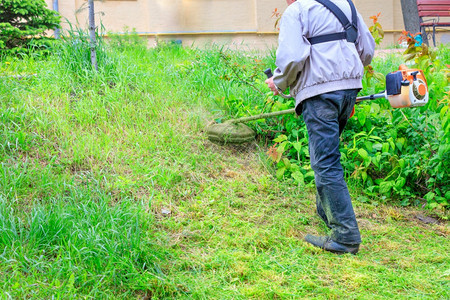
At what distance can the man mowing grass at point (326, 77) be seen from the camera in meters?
3.34

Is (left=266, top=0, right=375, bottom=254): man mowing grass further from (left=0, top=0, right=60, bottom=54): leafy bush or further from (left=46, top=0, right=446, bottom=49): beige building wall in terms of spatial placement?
(left=46, top=0, right=446, bottom=49): beige building wall

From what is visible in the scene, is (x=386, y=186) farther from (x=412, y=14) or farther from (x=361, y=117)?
(x=412, y=14)

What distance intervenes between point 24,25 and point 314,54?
5.18m

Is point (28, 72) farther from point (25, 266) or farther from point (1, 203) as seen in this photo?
point (25, 266)

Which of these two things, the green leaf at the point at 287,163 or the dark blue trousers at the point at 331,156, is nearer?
the dark blue trousers at the point at 331,156

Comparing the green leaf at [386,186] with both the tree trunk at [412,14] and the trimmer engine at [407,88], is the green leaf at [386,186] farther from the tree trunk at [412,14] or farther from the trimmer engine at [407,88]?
the tree trunk at [412,14]

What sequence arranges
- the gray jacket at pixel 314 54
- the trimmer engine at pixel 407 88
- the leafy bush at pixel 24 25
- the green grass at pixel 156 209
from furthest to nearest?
the leafy bush at pixel 24 25 → the trimmer engine at pixel 407 88 → the gray jacket at pixel 314 54 → the green grass at pixel 156 209

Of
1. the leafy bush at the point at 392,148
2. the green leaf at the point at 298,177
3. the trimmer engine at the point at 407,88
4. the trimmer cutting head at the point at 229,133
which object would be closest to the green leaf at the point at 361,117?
the leafy bush at the point at 392,148

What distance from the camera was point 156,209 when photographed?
13.2 ft

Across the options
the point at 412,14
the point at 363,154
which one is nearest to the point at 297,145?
the point at 363,154

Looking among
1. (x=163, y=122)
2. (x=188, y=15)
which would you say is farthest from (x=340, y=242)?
(x=188, y=15)

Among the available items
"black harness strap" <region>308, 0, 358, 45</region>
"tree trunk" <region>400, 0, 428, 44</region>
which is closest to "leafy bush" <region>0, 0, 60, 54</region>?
"black harness strap" <region>308, 0, 358, 45</region>

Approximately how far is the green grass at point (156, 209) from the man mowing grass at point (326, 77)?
0.45m

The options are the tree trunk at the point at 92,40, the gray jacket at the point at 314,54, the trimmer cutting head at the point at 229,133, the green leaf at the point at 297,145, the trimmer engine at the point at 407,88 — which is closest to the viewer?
the gray jacket at the point at 314,54
